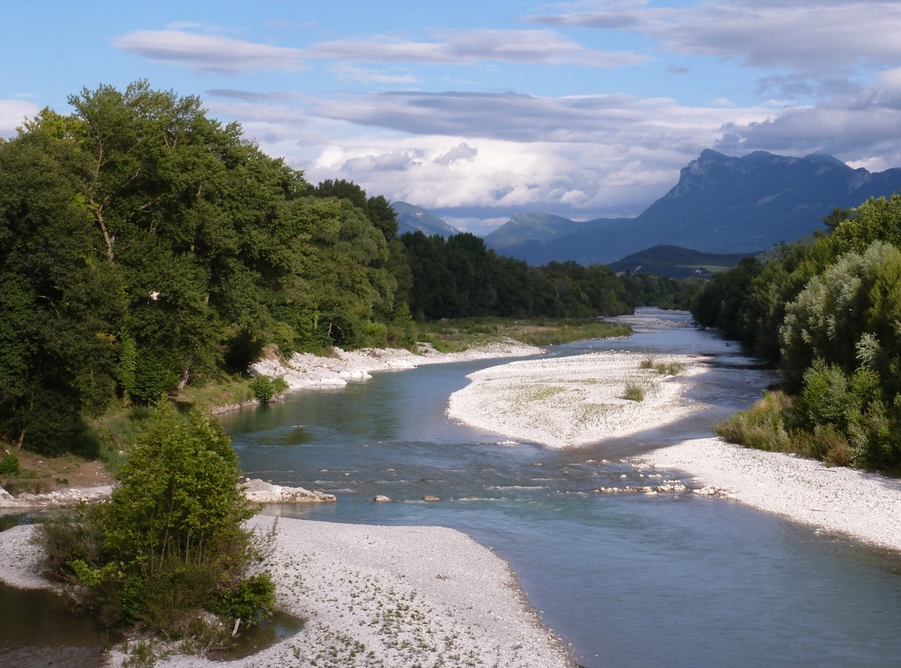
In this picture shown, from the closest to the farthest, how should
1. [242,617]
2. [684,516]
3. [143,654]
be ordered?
[143,654]
[242,617]
[684,516]

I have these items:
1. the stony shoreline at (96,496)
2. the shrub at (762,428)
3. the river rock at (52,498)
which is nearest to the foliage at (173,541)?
the stony shoreline at (96,496)

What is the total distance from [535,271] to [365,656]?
6788 inches

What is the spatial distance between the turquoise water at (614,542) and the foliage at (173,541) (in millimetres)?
6244

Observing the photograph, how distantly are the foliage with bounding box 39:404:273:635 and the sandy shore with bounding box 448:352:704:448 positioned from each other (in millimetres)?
22311

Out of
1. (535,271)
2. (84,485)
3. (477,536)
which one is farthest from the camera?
(535,271)

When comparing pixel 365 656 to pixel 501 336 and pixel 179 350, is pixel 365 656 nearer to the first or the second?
pixel 179 350

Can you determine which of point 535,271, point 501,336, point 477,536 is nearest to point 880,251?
point 477,536

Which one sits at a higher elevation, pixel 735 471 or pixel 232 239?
pixel 232 239

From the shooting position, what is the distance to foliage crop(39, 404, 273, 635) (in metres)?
16.1

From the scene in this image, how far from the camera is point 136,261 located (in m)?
39.3

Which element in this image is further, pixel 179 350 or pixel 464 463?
pixel 179 350

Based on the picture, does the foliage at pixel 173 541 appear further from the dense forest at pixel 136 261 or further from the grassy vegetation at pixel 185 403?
the dense forest at pixel 136 261

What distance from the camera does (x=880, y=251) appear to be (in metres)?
43.3

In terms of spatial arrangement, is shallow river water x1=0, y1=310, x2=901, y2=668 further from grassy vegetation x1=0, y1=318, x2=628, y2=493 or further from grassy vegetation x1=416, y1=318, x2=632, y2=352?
grassy vegetation x1=416, y1=318, x2=632, y2=352
